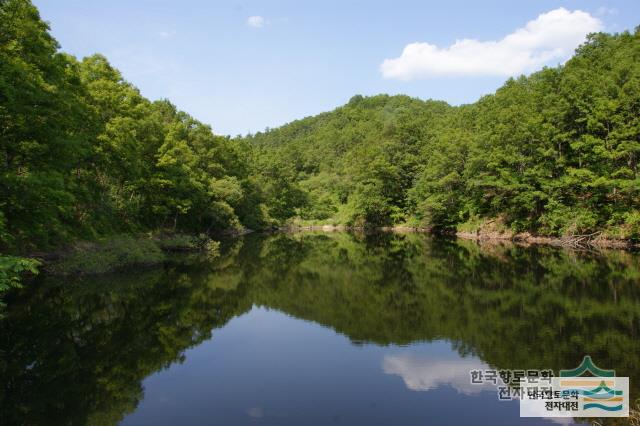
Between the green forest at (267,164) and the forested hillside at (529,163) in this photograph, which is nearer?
the green forest at (267,164)

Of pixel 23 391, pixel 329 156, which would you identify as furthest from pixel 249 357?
pixel 329 156

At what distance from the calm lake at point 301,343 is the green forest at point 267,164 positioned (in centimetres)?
379

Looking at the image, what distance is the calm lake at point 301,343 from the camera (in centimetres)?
911

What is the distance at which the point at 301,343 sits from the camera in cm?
1402

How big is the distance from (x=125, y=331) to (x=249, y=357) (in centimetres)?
454

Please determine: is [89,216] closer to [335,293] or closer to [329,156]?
[335,293]

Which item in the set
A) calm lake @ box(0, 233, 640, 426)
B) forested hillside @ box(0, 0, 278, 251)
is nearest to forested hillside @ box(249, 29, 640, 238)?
calm lake @ box(0, 233, 640, 426)

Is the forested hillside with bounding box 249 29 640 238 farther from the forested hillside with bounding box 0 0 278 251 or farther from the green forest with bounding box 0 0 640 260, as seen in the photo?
the forested hillside with bounding box 0 0 278 251

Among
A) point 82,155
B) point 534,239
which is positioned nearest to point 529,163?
→ point 534,239

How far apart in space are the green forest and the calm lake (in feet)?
12.4

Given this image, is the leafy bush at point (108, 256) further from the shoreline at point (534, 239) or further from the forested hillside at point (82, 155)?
the shoreline at point (534, 239)

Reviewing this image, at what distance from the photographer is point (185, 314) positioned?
16.9 meters

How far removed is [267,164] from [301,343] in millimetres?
74533

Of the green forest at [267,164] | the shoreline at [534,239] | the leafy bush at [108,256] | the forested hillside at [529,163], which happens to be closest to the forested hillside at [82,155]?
the green forest at [267,164]
